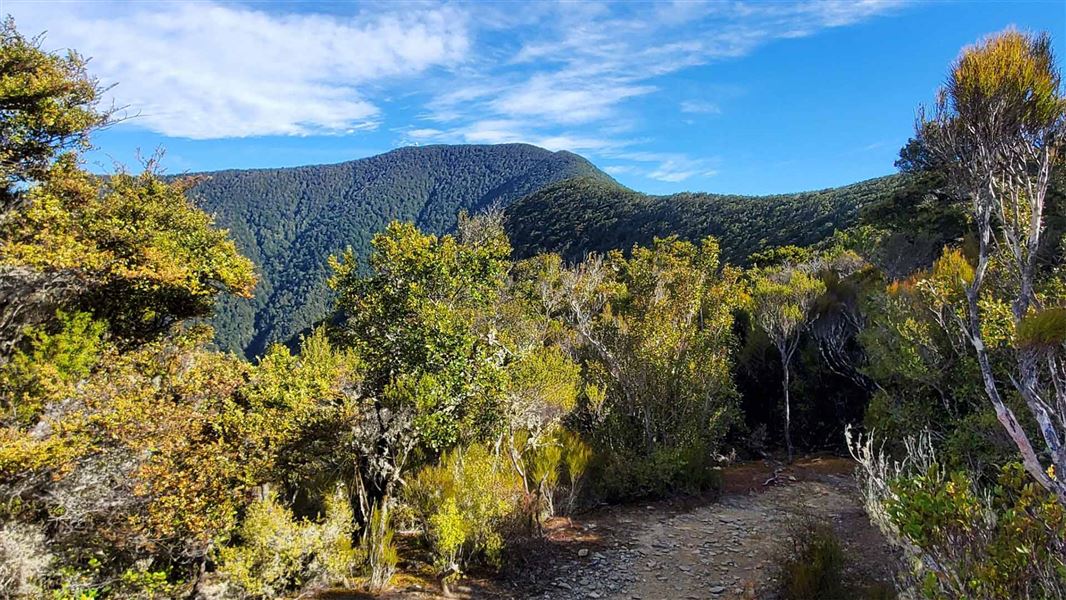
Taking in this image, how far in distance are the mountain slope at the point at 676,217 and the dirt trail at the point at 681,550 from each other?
3216 cm

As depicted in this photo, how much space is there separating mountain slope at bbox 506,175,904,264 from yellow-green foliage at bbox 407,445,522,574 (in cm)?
3653

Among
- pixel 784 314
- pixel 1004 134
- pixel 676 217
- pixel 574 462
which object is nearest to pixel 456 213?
pixel 676 217

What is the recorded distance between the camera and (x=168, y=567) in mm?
5613

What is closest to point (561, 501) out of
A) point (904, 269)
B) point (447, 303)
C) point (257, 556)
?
point (447, 303)

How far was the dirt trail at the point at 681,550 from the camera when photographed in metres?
6.90

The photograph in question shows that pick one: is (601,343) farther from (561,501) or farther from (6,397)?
(6,397)

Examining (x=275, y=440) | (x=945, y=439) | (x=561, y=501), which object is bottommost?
(x=561, y=501)

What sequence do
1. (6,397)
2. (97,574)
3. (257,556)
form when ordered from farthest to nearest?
(6,397) → (257,556) → (97,574)

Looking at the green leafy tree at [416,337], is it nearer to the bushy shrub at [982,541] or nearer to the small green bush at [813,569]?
the small green bush at [813,569]

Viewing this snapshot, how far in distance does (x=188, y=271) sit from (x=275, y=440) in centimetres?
511

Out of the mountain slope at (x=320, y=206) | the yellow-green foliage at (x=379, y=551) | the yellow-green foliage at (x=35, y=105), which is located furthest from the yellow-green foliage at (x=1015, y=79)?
the mountain slope at (x=320, y=206)

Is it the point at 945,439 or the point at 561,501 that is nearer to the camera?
the point at 945,439

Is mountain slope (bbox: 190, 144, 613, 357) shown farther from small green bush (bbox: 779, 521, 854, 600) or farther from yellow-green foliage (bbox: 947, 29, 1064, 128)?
yellow-green foliage (bbox: 947, 29, 1064, 128)

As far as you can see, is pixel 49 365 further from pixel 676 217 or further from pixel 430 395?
pixel 676 217
